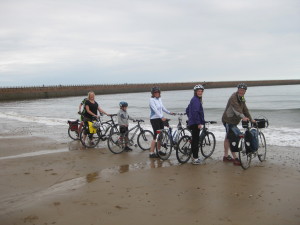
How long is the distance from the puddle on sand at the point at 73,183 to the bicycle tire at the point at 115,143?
1321mm

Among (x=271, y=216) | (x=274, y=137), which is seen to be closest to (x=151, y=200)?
(x=271, y=216)

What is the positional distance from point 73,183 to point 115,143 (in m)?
2.89

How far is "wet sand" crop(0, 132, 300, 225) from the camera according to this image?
13.9ft

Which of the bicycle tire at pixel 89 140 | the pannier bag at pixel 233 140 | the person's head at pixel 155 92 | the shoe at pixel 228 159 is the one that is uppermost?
the person's head at pixel 155 92

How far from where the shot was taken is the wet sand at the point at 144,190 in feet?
13.9

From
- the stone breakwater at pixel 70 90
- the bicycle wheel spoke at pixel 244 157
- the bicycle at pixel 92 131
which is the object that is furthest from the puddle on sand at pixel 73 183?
the stone breakwater at pixel 70 90

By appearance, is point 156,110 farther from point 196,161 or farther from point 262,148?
point 262,148

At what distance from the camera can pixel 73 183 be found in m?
5.80

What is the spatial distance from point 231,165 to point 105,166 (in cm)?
286

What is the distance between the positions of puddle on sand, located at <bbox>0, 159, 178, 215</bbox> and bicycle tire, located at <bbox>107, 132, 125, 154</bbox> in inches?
52.0

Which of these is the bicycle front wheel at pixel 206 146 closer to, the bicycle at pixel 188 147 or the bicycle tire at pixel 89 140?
the bicycle at pixel 188 147

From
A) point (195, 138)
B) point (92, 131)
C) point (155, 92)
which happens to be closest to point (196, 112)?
point (195, 138)

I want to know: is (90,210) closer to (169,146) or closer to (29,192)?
(29,192)

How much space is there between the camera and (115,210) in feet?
14.6
